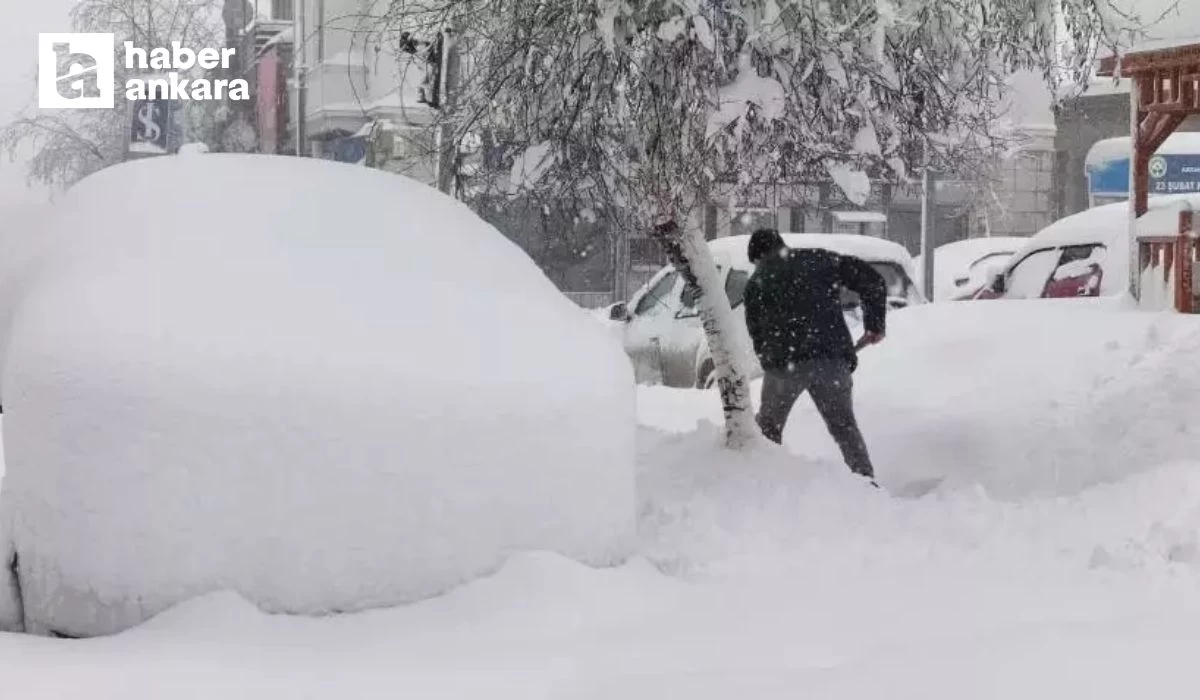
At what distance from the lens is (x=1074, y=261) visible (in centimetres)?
1359

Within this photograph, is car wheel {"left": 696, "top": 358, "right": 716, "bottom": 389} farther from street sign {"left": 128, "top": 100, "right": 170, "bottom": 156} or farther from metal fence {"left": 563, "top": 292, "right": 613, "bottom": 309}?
street sign {"left": 128, "top": 100, "right": 170, "bottom": 156}

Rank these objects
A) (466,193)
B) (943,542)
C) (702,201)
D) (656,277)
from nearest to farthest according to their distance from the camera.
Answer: (943,542) < (702,201) < (466,193) < (656,277)

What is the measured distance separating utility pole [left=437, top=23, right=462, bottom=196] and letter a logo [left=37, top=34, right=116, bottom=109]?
745 centimetres

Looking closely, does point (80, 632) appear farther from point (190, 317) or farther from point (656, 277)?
point (656, 277)

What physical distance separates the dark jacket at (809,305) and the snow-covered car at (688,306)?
3.72m

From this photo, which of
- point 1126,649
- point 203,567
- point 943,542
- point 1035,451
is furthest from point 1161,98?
point 203,567

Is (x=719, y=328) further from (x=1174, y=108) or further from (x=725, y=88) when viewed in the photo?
(x=1174, y=108)

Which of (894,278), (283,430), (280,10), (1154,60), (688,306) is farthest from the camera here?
(280,10)

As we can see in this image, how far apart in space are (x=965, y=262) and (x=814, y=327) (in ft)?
46.9

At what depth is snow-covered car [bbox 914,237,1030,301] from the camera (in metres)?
18.6

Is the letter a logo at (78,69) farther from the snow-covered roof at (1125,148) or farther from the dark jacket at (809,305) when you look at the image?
the snow-covered roof at (1125,148)

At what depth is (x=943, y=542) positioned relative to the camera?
542cm

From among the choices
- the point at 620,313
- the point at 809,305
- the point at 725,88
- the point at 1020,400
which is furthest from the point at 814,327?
the point at 620,313

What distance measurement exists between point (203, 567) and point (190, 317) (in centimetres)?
78
